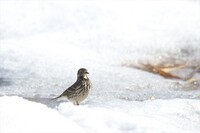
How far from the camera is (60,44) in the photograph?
40.1 ft

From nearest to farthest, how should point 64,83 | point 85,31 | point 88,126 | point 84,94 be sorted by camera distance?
point 88,126, point 84,94, point 64,83, point 85,31

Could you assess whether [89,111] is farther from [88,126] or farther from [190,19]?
[190,19]

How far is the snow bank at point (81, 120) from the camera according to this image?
639 centimetres

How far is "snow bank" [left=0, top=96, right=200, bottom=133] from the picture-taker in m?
6.39

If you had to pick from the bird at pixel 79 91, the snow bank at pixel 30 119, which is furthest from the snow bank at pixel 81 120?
the bird at pixel 79 91

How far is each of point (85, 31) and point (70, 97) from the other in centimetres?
429

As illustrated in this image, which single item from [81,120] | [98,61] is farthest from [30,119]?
[98,61]

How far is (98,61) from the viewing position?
11531mm

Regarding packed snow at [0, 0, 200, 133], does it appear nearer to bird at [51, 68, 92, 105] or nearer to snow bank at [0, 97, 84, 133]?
snow bank at [0, 97, 84, 133]

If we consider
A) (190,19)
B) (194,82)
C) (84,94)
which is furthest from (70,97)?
(190,19)

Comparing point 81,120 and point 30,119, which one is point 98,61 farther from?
point 30,119

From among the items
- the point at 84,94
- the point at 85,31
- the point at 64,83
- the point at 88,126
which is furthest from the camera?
the point at 85,31

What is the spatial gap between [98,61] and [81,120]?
16.1 ft

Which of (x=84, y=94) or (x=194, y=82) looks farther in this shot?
(x=194, y=82)
